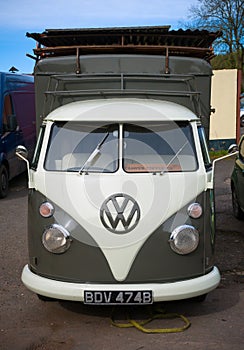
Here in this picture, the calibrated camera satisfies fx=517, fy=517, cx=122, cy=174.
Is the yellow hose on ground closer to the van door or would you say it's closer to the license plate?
the license plate

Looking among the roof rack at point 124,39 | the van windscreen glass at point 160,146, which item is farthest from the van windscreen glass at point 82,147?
the roof rack at point 124,39

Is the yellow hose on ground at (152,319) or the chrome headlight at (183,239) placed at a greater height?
the chrome headlight at (183,239)

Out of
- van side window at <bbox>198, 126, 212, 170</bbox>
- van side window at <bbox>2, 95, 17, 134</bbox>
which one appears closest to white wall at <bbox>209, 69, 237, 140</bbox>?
van side window at <bbox>2, 95, 17, 134</bbox>

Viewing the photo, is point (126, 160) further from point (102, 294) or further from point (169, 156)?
point (102, 294)

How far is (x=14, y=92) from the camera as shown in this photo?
41.8 ft

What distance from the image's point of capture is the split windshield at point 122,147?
5211mm

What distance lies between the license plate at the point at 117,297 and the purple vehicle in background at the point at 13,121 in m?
7.35

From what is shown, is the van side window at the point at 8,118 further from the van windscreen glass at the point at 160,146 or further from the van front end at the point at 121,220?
the van windscreen glass at the point at 160,146

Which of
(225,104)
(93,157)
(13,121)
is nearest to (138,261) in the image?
(93,157)

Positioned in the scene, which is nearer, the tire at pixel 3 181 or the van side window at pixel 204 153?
the van side window at pixel 204 153

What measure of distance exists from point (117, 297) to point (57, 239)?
0.77 m

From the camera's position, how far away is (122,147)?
17.3 feet

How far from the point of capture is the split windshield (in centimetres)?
521

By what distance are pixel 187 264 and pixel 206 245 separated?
287 millimetres
